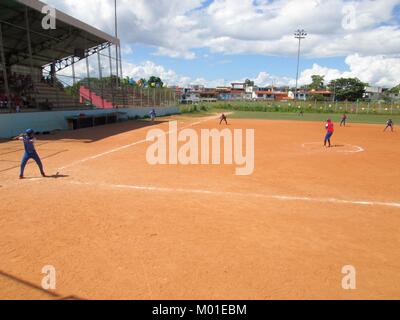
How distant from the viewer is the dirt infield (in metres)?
4.24

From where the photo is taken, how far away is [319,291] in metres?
4.12

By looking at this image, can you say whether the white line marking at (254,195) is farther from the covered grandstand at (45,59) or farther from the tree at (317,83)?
the tree at (317,83)

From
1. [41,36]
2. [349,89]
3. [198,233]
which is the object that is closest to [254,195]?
[198,233]

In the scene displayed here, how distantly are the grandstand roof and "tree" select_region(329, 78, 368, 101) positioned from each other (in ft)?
269

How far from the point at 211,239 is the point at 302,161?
871 cm

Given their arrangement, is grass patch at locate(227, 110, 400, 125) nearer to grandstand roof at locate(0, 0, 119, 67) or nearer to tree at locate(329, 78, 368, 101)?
grandstand roof at locate(0, 0, 119, 67)

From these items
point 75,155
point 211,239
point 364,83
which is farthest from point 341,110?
point 211,239

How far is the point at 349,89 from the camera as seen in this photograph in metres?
93.9

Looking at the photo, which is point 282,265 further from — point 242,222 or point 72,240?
point 72,240

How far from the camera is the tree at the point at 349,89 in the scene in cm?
9298

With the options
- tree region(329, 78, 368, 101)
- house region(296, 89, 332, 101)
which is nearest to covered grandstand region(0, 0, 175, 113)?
tree region(329, 78, 368, 101)

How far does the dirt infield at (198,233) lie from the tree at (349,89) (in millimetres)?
94207

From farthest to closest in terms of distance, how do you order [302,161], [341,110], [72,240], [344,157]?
[341,110]
[344,157]
[302,161]
[72,240]

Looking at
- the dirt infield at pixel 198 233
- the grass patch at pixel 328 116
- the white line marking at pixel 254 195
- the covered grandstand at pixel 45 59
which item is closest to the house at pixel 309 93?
the grass patch at pixel 328 116
